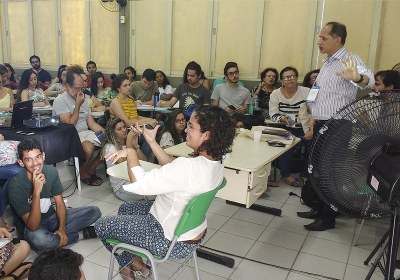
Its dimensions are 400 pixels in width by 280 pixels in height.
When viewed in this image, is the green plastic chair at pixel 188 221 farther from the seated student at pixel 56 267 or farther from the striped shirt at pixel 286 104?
the striped shirt at pixel 286 104

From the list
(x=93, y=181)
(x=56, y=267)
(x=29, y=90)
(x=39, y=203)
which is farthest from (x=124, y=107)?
(x=56, y=267)

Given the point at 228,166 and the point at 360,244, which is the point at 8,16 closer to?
the point at 228,166

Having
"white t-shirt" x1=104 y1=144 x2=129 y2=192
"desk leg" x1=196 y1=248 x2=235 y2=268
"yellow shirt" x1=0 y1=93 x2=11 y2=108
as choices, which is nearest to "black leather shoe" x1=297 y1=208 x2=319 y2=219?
"desk leg" x1=196 y1=248 x2=235 y2=268

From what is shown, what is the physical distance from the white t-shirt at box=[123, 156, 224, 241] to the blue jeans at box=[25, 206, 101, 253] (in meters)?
1.00

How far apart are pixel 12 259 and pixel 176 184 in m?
1.15

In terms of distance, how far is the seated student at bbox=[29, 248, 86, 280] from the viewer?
3.85 feet

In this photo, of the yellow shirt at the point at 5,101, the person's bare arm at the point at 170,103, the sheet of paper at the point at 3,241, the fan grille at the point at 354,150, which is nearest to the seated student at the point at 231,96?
the person's bare arm at the point at 170,103

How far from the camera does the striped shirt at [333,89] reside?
2.70m

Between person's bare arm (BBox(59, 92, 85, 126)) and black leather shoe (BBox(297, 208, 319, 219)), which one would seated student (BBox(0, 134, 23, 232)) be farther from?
black leather shoe (BBox(297, 208, 319, 219))

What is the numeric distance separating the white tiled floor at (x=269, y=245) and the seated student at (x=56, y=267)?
41.5 inches

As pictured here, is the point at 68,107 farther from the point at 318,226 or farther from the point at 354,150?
the point at 354,150

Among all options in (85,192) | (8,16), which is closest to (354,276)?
(85,192)

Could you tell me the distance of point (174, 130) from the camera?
3693 mm

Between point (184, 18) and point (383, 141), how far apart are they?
5.43 m
